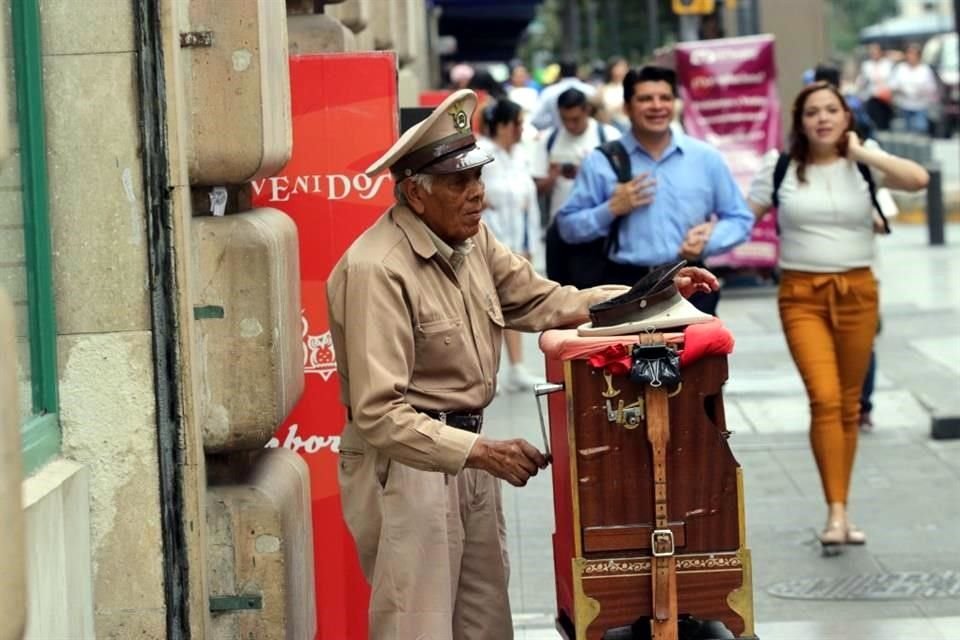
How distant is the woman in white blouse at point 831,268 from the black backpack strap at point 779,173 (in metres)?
0.02

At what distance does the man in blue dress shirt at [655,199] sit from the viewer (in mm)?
7852

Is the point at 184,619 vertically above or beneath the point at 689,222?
beneath

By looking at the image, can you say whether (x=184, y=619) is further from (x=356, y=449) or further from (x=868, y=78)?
(x=868, y=78)

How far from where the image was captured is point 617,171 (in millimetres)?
7984

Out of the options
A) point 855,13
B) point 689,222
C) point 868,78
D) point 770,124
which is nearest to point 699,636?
point 689,222

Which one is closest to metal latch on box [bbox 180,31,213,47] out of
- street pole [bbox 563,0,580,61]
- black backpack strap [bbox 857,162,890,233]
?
A: black backpack strap [bbox 857,162,890,233]

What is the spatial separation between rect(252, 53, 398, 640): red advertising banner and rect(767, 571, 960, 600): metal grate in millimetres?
2096

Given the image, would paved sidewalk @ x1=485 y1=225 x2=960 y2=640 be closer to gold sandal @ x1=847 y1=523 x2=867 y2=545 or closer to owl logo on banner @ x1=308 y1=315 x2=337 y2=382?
gold sandal @ x1=847 y1=523 x2=867 y2=545

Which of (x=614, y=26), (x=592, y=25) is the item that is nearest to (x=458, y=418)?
(x=614, y=26)

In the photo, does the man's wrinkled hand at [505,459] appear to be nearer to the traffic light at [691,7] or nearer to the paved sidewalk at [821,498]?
the paved sidewalk at [821,498]

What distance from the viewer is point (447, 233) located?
15.9 feet

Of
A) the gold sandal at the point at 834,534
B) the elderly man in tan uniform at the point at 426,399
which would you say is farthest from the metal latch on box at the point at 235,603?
the gold sandal at the point at 834,534

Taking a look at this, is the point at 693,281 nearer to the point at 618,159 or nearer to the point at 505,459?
the point at 505,459

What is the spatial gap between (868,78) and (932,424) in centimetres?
3529
